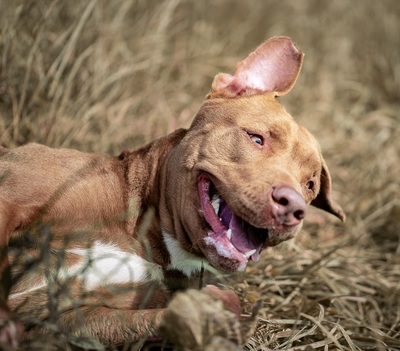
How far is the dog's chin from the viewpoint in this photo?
11.1ft

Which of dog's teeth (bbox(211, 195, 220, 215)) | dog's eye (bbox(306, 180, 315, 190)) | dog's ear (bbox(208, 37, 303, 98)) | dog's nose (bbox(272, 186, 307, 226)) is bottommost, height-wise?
dog's eye (bbox(306, 180, 315, 190))

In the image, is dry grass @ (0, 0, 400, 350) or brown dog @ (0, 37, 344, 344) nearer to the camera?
brown dog @ (0, 37, 344, 344)

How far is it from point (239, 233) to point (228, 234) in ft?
0.25

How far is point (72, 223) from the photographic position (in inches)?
137

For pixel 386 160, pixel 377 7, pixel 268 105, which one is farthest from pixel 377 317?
pixel 377 7

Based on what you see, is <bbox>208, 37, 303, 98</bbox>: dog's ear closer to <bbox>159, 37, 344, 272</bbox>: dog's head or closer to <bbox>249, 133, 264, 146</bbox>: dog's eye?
<bbox>159, 37, 344, 272</bbox>: dog's head

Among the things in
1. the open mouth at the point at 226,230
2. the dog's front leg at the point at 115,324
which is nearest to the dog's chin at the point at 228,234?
the open mouth at the point at 226,230

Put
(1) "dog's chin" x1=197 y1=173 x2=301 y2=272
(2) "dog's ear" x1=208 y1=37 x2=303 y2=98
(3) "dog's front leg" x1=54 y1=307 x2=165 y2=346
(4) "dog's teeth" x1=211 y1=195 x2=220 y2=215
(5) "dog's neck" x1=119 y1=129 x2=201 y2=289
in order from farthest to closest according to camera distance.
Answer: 1. (2) "dog's ear" x1=208 y1=37 x2=303 y2=98
2. (5) "dog's neck" x1=119 y1=129 x2=201 y2=289
3. (4) "dog's teeth" x1=211 y1=195 x2=220 y2=215
4. (1) "dog's chin" x1=197 y1=173 x2=301 y2=272
5. (3) "dog's front leg" x1=54 y1=307 x2=165 y2=346

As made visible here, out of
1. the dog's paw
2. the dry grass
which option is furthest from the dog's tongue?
the dog's paw

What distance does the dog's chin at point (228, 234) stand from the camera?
337 centimetres

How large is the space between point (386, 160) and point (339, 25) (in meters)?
3.15

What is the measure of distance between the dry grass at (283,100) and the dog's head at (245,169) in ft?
2.07

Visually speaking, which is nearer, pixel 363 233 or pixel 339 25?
pixel 363 233

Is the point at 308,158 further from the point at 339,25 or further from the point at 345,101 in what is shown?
the point at 339,25
